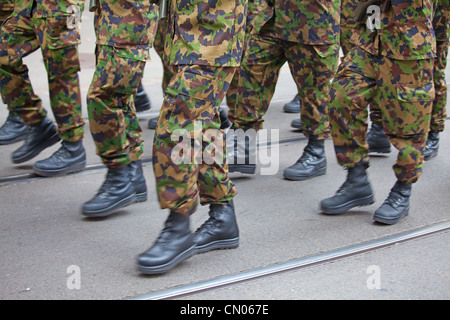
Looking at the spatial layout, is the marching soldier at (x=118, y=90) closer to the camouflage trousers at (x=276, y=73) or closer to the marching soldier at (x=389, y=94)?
the camouflage trousers at (x=276, y=73)

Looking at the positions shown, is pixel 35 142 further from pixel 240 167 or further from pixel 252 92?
pixel 252 92

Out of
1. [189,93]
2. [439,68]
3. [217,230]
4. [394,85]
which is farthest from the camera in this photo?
[439,68]

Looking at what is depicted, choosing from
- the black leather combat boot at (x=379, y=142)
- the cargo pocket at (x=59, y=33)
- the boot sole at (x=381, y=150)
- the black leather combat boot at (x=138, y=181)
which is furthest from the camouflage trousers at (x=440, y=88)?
the cargo pocket at (x=59, y=33)

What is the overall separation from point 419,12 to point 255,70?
1166 millimetres

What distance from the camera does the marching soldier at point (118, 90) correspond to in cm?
316

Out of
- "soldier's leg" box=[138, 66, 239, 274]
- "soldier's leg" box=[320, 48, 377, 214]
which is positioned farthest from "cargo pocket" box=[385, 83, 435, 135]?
"soldier's leg" box=[138, 66, 239, 274]

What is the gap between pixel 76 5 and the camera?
3775 mm

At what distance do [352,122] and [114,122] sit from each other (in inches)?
50.2

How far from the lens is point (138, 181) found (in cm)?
364

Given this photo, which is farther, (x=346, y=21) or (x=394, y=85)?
(x=346, y=21)

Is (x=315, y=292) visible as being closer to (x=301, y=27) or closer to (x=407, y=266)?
(x=407, y=266)

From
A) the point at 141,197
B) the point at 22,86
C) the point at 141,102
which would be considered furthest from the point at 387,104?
the point at 141,102

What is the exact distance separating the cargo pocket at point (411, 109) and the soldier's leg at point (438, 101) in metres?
1.12

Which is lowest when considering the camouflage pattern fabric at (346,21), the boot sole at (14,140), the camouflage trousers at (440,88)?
the boot sole at (14,140)
